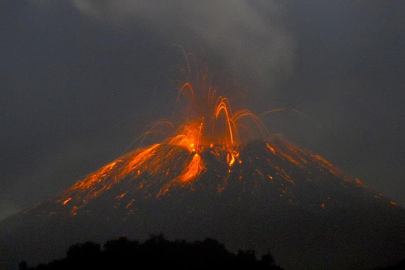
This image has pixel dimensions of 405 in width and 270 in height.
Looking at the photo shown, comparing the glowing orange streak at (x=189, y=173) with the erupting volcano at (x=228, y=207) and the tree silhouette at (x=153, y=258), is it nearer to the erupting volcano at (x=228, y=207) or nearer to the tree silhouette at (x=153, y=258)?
the erupting volcano at (x=228, y=207)

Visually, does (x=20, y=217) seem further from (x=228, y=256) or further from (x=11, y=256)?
(x=228, y=256)

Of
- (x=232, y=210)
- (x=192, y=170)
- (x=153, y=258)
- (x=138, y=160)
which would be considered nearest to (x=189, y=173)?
(x=192, y=170)

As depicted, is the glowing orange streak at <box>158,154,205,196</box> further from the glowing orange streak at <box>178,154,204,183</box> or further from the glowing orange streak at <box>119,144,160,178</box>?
the glowing orange streak at <box>119,144,160,178</box>

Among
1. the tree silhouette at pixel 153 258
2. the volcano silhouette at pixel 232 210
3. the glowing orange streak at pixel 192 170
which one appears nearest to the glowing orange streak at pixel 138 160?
the volcano silhouette at pixel 232 210

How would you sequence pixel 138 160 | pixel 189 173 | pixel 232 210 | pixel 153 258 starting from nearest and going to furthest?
1. pixel 153 258
2. pixel 232 210
3. pixel 189 173
4. pixel 138 160

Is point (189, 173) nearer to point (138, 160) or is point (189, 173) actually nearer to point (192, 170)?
point (192, 170)

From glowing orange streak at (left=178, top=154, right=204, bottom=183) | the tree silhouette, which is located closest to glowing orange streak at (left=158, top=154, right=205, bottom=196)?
glowing orange streak at (left=178, top=154, right=204, bottom=183)
